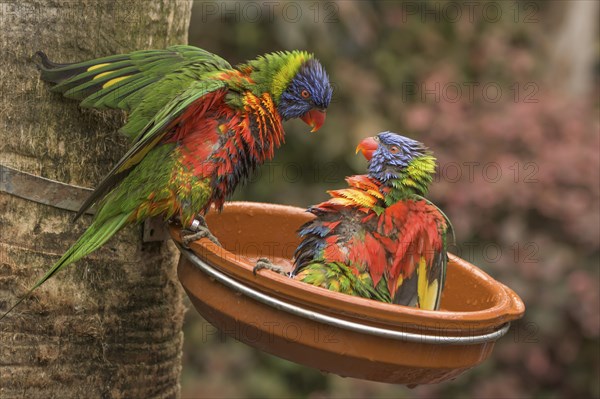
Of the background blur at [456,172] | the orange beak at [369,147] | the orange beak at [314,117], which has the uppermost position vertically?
the orange beak at [314,117]

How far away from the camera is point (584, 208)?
4.25 metres

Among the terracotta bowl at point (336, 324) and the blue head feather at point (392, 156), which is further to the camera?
the blue head feather at point (392, 156)

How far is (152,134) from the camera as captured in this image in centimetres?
188

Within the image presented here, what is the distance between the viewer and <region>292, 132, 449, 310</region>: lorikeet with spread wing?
203cm

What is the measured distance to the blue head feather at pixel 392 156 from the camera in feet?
7.17

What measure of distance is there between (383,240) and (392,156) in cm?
28

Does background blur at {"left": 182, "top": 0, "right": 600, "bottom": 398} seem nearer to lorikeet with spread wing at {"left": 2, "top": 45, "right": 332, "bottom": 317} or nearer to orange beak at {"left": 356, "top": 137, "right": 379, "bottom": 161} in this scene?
orange beak at {"left": 356, "top": 137, "right": 379, "bottom": 161}

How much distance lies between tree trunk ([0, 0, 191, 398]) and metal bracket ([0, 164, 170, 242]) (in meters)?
0.02

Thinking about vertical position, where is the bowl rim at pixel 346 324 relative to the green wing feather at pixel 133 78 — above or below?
below

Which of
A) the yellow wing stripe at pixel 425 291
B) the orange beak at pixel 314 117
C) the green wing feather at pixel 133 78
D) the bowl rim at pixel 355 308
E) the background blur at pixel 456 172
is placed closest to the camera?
the bowl rim at pixel 355 308

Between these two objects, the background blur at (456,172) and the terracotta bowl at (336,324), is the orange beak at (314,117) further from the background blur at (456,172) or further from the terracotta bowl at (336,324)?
the background blur at (456,172)

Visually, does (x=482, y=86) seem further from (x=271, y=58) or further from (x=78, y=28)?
(x=78, y=28)

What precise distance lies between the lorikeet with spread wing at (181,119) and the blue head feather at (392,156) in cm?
26

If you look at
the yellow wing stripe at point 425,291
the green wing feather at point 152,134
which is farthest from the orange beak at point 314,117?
the yellow wing stripe at point 425,291
